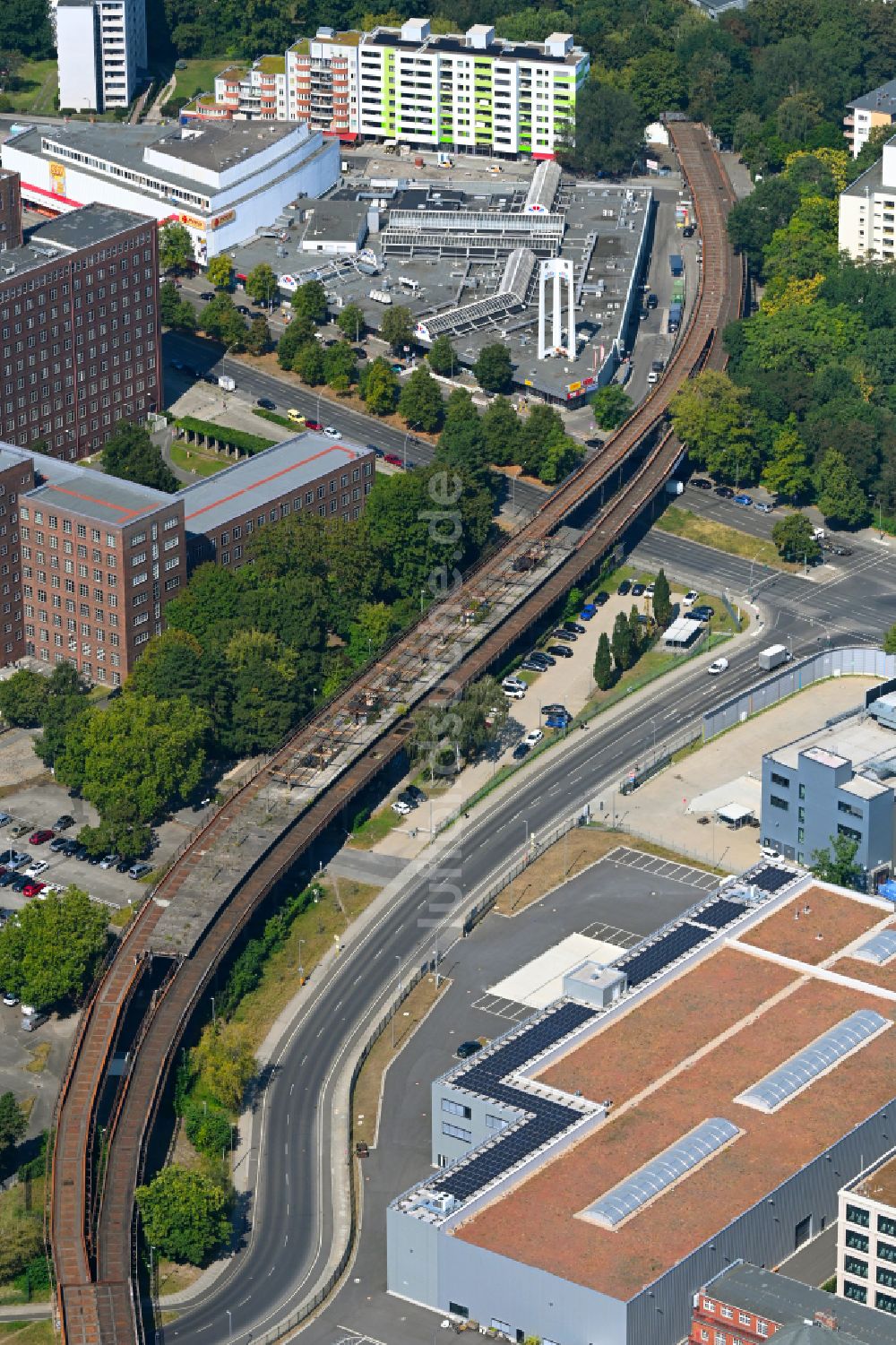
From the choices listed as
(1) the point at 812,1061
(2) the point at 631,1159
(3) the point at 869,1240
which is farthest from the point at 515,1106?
(3) the point at 869,1240

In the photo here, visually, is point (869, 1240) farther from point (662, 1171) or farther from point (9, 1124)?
point (9, 1124)

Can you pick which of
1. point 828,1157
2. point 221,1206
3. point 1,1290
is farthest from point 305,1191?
point 828,1157

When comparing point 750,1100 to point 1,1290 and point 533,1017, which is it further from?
point 1,1290

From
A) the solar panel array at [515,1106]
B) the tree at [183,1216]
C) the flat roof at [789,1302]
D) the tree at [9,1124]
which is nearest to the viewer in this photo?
the flat roof at [789,1302]

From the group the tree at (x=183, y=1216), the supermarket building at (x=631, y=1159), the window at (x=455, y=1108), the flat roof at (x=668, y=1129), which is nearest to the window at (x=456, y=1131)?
the supermarket building at (x=631, y=1159)

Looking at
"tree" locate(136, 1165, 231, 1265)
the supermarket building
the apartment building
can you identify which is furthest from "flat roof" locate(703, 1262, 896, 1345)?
"tree" locate(136, 1165, 231, 1265)

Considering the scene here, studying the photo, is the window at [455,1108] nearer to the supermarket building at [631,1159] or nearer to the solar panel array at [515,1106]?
the supermarket building at [631,1159]
